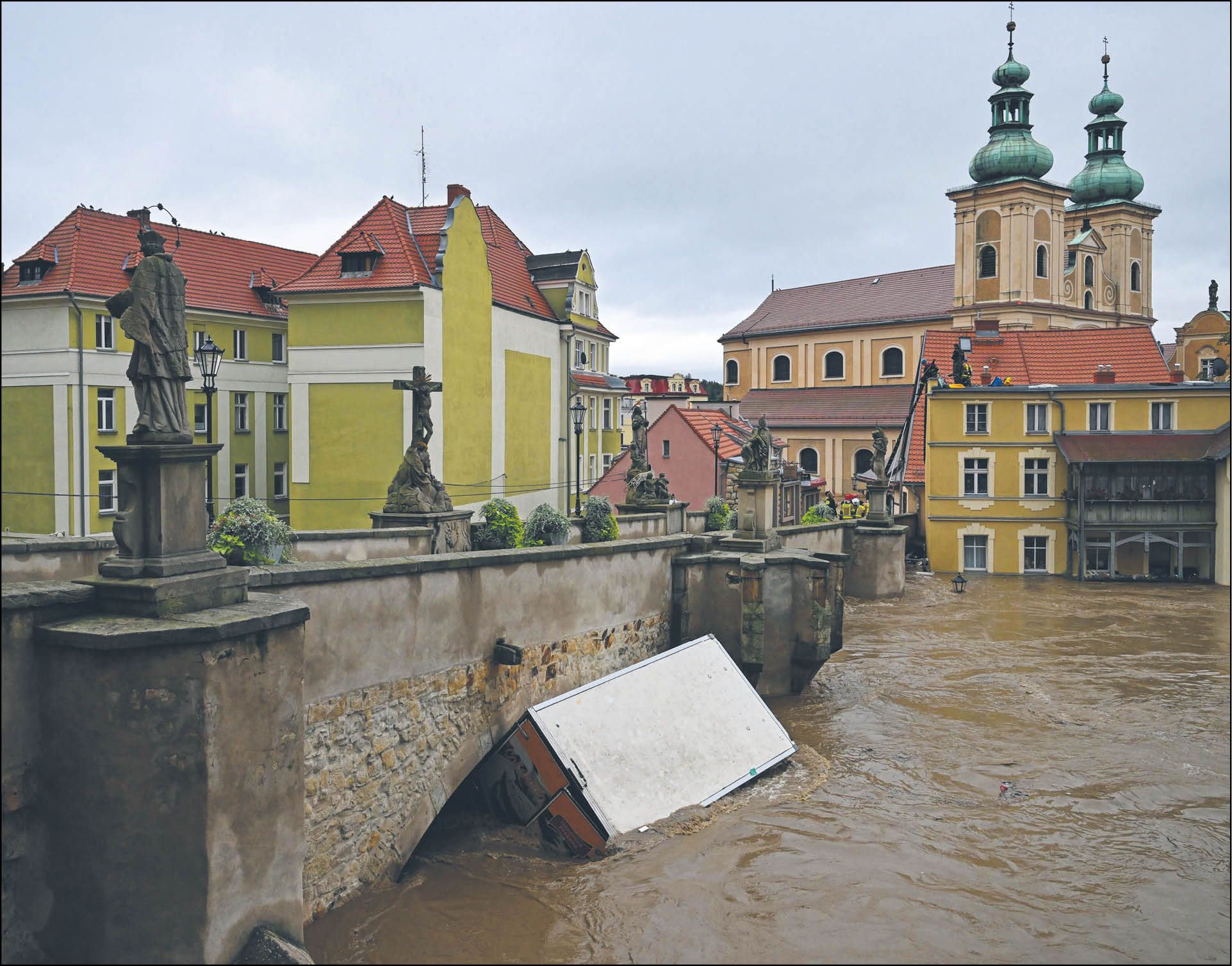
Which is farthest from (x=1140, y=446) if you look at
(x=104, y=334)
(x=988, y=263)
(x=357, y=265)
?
(x=104, y=334)

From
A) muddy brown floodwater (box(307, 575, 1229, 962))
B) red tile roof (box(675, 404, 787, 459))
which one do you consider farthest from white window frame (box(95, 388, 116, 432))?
red tile roof (box(675, 404, 787, 459))

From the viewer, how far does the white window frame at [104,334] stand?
25281mm

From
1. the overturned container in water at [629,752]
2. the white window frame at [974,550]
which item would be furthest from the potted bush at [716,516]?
the white window frame at [974,550]

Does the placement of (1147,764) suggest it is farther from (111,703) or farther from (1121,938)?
(111,703)

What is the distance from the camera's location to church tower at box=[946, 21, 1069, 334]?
51.9 m

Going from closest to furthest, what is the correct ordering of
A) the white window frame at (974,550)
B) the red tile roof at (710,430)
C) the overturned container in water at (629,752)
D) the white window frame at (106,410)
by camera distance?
the overturned container in water at (629,752)
the white window frame at (106,410)
the white window frame at (974,550)
the red tile roof at (710,430)

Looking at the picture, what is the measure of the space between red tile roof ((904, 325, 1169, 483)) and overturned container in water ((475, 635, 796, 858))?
26.4m

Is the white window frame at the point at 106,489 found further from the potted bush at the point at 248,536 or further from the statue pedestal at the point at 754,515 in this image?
the potted bush at the point at 248,536

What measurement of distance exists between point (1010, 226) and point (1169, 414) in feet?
69.1

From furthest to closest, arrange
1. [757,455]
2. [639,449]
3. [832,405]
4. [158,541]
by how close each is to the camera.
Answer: [832,405], [639,449], [757,455], [158,541]

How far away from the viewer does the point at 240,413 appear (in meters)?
32.2

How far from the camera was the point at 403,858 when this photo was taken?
32.4ft

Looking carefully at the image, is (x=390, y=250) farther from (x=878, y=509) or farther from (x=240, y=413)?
(x=878, y=509)

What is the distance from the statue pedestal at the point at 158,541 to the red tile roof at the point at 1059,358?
110 feet
